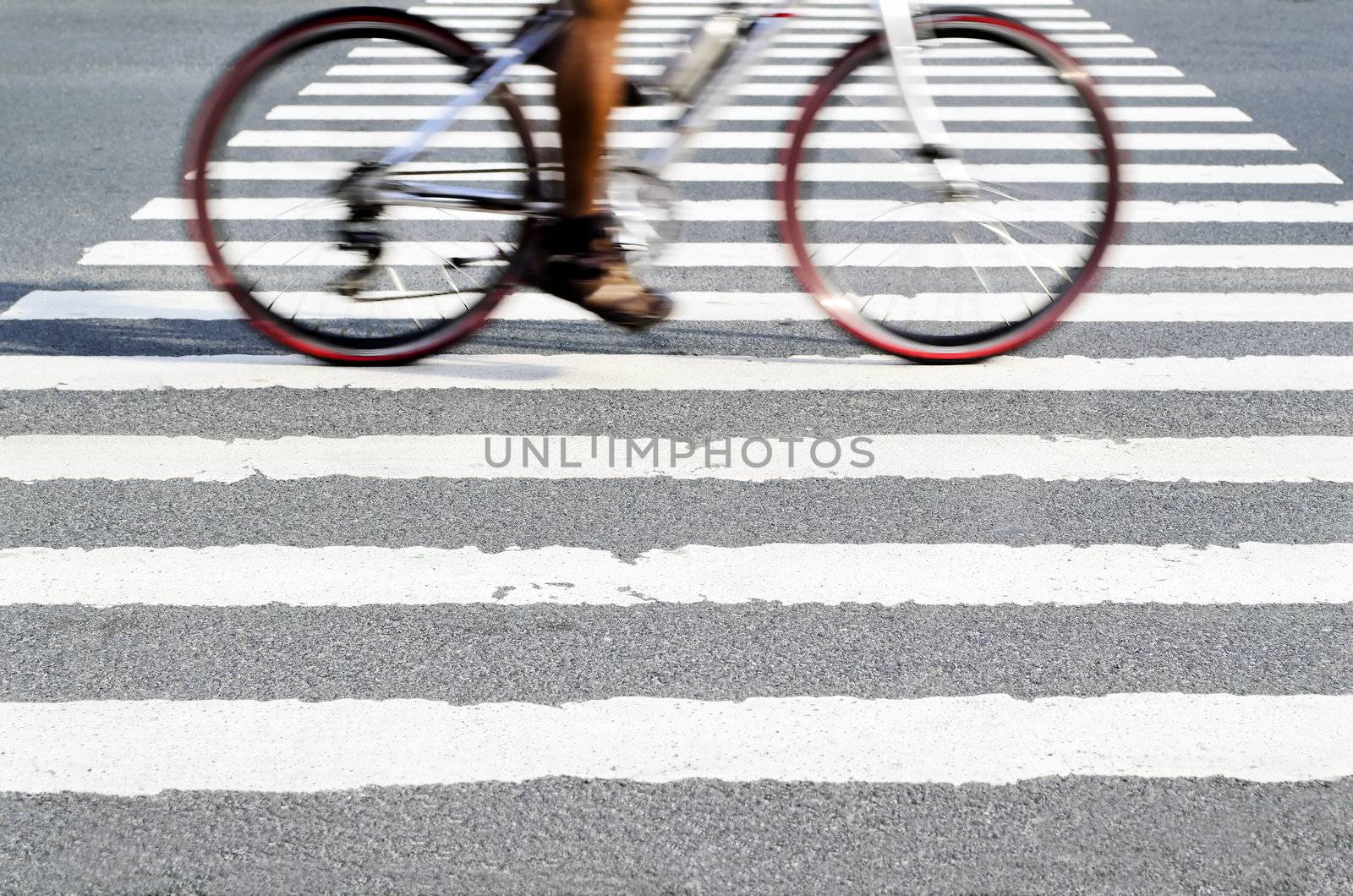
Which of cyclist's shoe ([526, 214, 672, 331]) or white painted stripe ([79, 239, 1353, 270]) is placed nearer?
cyclist's shoe ([526, 214, 672, 331])

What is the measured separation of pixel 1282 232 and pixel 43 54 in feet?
23.8

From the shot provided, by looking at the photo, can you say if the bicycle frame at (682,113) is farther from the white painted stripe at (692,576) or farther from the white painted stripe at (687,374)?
the white painted stripe at (692,576)

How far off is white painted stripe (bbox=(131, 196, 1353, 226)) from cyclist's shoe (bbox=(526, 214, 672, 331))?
0.21 meters

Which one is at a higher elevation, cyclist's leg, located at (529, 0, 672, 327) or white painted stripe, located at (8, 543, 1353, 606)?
cyclist's leg, located at (529, 0, 672, 327)

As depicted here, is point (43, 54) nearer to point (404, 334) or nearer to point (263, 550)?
point (404, 334)

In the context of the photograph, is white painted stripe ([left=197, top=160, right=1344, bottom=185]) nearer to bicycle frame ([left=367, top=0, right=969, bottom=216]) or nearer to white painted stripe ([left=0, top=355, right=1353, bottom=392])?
white painted stripe ([left=0, top=355, right=1353, bottom=392])

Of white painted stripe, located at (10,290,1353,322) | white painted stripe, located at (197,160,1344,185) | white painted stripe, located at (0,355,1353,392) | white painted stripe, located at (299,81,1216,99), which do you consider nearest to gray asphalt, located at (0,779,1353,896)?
white painted stripe, located at (0,355,1353,392)

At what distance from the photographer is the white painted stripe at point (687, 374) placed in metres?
4.65

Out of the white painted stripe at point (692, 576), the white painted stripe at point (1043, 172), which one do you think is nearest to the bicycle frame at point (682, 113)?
the white painted stripe at point (692, 576)

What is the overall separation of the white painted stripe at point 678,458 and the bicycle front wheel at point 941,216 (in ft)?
2.12

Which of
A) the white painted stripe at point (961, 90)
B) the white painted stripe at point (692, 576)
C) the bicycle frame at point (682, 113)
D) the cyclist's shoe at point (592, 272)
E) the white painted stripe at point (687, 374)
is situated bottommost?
the white painted stripe at point (961, 90)

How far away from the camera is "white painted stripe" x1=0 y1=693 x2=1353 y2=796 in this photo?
9.07 ft

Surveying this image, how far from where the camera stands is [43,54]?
9539 mm

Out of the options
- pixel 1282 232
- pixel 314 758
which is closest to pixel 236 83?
pixel 314 758
